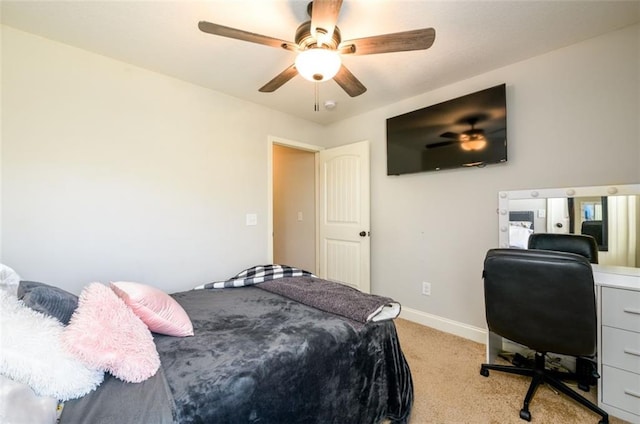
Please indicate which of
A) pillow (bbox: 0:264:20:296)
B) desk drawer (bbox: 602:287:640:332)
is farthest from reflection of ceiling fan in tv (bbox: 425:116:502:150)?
pillow (bbox: 0:264:20:296)

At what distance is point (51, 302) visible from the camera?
1.01 meters

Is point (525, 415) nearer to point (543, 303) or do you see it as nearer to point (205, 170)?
point (543, 303)

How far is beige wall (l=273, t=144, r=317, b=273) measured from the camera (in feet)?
12.8

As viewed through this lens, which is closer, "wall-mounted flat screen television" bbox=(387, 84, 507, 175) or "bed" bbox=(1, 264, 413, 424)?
"bed" bbox=(1, 264, 413, 424)

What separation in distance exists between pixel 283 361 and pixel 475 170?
236cm

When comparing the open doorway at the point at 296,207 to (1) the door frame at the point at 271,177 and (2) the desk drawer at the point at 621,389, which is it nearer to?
(1) the door frame at the point at 271,177

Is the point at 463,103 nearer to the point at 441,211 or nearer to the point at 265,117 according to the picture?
the point at 441,211

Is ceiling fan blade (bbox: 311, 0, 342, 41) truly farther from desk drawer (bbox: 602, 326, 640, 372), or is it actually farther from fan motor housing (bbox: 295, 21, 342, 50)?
desk drawer (bbox: 602, 326, 640, 372)

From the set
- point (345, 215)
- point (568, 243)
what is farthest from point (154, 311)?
point (568, 243)

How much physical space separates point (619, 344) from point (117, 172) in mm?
3608

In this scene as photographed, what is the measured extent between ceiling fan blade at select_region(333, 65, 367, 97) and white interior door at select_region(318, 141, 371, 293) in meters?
1.24

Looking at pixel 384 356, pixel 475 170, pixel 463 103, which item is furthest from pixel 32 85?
pixel 475 170

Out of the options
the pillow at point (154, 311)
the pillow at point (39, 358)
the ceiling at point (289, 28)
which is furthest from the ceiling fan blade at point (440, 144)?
the pillow at point (39, 358)

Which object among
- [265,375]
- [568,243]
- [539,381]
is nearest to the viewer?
[265,375]
